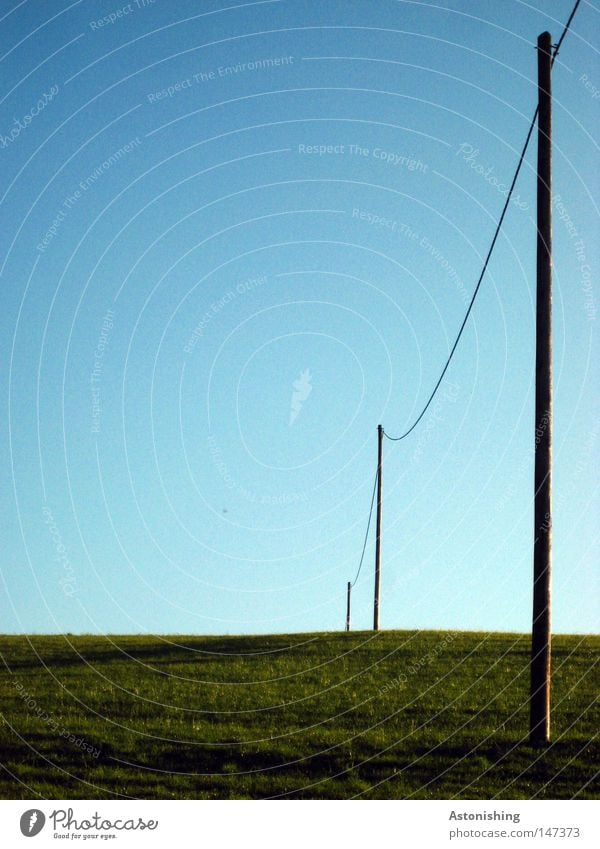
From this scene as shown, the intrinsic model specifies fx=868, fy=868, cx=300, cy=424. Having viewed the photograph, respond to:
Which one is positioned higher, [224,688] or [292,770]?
[224,688]

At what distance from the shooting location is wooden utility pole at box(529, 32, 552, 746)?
13938 millimetres

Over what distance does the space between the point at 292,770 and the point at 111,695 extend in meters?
6.70

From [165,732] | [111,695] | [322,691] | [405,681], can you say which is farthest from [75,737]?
[405,681]

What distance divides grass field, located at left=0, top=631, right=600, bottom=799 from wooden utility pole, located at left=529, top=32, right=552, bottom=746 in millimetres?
1020

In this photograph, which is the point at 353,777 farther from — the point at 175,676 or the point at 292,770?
the point at 175,676

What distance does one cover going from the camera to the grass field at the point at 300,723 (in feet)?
42.9

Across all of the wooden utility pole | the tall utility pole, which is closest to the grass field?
the wooden utility pole

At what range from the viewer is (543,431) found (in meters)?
14.3

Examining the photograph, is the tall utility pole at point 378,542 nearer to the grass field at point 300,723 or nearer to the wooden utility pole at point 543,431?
the grass field at point 300,723

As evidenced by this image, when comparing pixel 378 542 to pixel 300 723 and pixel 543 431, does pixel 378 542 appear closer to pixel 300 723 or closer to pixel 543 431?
pixel 300 723

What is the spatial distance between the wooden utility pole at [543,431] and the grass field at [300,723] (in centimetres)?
102

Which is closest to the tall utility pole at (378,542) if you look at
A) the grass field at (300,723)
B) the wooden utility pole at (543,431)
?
the grass field at (300,723)

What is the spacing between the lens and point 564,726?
15844 millimetres
